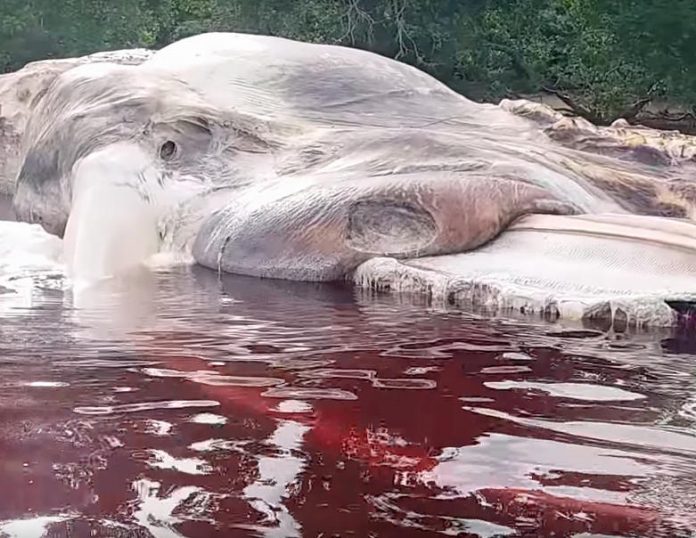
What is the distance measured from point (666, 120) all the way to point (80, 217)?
29.8 feet

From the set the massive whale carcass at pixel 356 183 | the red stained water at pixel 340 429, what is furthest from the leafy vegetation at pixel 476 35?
the red stained water at pixel 340 429

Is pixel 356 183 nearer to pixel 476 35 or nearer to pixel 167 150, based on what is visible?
pixel 167 150

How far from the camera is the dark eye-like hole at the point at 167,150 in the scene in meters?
5.61

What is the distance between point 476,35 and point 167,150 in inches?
365

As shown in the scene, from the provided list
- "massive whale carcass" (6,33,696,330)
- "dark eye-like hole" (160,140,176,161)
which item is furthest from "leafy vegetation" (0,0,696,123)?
"dark eye-like hole" (160,140,176,161)

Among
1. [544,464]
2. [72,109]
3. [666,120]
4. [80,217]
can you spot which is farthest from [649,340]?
[666,120]

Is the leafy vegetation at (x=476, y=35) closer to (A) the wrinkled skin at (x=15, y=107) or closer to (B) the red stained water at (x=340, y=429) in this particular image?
(A) the wrinkled skin at (x=15, y=107)

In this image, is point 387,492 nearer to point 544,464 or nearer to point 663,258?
point 544,464

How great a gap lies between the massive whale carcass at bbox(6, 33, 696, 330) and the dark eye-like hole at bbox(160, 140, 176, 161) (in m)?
0.01

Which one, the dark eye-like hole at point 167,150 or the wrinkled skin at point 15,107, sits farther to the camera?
the wrinkled skin at point 15,107

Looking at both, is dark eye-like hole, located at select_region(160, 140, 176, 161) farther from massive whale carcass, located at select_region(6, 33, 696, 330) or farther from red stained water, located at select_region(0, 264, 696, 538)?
red stained water, located at select_region(0, 264, 696, 538)

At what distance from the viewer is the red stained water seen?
1715 mm

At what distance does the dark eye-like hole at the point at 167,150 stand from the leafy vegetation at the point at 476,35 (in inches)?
280

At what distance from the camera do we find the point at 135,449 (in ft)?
6.70
